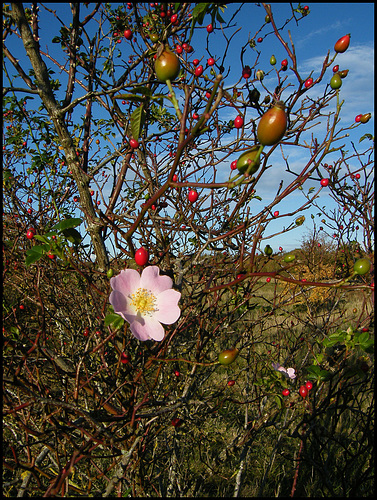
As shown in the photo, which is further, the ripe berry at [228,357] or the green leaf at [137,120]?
the ripe berry at [228,357]

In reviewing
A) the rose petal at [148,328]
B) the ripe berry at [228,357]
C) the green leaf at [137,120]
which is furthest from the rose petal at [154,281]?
the green leaf at [137,120]

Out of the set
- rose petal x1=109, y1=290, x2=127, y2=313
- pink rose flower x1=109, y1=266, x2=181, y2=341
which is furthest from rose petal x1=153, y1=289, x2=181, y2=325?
rose petal x1=109, y1=290, x2=127, y2=313

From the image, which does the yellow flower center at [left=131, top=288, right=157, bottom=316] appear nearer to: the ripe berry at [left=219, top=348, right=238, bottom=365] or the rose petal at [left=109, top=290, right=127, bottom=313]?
the rose petal at [left=109, top=290, right=127, bottom=313]

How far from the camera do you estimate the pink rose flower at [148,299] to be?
101cm

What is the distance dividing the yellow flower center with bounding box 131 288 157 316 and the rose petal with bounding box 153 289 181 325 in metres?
0.02

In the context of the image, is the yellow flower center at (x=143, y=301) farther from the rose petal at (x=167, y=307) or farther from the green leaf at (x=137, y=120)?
the green leaf at (x=137, y=120)

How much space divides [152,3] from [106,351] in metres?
2.36

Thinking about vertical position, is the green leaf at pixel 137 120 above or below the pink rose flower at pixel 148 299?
above

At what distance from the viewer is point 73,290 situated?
2.48 meters

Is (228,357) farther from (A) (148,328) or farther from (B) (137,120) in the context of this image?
(B) (137,120)

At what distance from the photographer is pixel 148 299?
1070mm

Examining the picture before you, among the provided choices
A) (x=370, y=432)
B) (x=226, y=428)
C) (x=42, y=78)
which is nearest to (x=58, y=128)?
(x=42, y=78)

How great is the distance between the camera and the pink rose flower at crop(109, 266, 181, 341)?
1.01 m

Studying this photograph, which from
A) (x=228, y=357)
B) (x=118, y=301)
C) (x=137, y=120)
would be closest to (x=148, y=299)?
(x=118, y=301)
